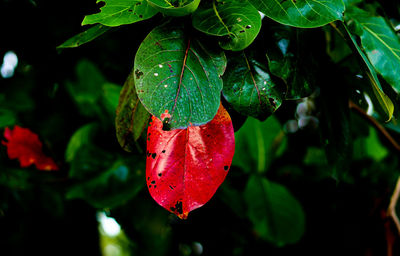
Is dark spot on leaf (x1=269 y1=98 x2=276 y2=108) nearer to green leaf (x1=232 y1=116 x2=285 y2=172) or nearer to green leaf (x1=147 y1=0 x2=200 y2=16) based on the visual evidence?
green leaf (x1=147 y1=0 x2=200 y2=16)

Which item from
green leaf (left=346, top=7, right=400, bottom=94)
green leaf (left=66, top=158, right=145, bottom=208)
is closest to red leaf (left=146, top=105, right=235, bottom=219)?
green leaf (left=346, top=7, right=400, bottom=94)

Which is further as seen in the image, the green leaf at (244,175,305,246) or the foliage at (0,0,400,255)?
the green leaf at (244,175,305,246)

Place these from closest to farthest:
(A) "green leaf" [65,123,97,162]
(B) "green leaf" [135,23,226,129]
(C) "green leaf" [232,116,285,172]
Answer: (B) "green leaf" [135,23,226,129], (A) "green leaf" [65,123,97,162], (C) "green leaf" [232,116,285,172]

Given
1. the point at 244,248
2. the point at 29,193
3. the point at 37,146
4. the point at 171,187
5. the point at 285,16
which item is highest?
the point at 285,16

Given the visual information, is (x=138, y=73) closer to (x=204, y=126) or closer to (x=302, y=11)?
(x=204, y=126)

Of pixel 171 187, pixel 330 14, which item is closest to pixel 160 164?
pixel 171 187

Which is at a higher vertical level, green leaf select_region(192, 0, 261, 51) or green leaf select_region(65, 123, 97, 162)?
green leaf select_region(192, 0, 261, 51)

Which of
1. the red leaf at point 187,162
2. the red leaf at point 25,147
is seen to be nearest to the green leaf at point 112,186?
the red leaf at point 25,147

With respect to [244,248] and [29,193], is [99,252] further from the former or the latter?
[244,248]
